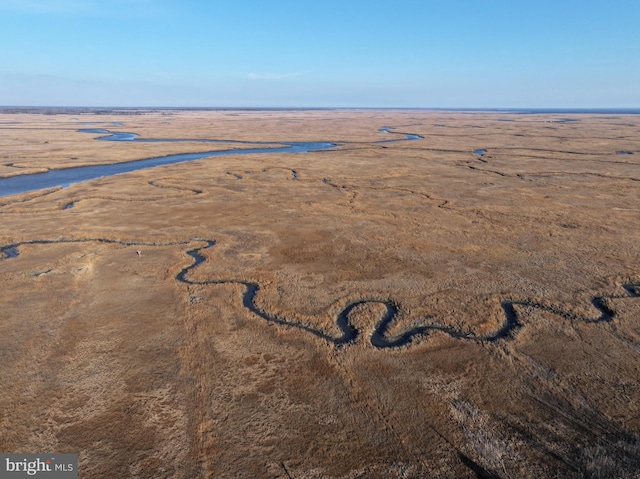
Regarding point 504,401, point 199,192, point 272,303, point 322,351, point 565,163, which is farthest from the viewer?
point 565,163

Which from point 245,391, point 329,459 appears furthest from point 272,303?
point 329,459

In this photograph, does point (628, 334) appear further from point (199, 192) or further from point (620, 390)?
point (199, 192)
